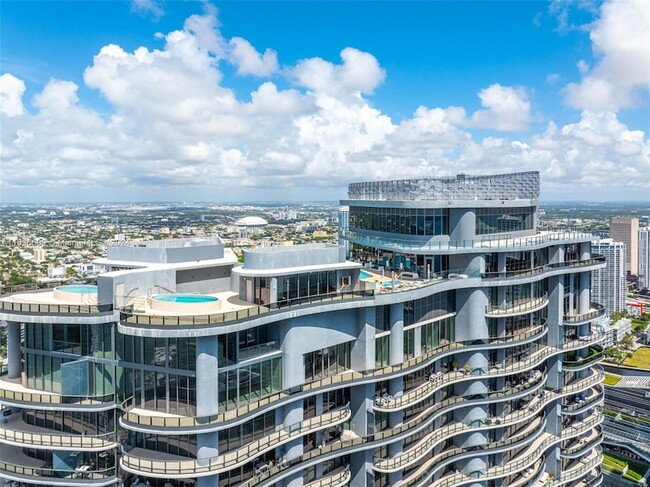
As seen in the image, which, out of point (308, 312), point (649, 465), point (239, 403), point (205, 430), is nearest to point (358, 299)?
point (308, 312)

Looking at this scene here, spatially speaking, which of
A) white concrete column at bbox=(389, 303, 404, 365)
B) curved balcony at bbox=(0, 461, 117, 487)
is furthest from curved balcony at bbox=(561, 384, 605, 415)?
curved balcony at bbox=(0, 461, 117, 487)

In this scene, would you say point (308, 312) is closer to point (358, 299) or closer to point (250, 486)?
point (358, 299)

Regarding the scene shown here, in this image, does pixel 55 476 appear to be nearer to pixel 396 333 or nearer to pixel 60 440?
pixel 60 440

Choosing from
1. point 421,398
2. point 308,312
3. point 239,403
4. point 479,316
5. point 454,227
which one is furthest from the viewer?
point 454,227

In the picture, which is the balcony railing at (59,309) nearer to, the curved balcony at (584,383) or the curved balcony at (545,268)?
the curved balcony at (545,268)

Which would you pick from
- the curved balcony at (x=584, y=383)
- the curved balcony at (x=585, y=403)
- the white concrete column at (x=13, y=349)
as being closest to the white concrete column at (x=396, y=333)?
the curved balcony at (x=584, y=383)

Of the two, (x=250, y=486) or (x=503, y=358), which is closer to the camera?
(x=250, y=486)
